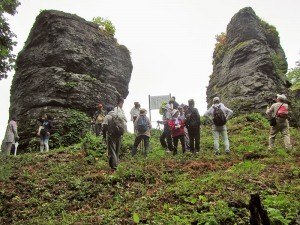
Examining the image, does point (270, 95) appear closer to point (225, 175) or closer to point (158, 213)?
point (225, 175)

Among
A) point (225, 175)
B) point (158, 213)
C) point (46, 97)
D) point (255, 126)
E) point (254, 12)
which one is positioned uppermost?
point (254, 12)

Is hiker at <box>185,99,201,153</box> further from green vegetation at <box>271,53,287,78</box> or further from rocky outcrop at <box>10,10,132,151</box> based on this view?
green vegetation at <box>271,53,287,78</box>

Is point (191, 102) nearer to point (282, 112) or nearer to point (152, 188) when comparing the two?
point (282, 112)

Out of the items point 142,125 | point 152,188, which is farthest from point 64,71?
point 152,188

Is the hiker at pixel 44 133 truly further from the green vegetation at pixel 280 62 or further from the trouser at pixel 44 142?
the green vegetation at pixel 280 62

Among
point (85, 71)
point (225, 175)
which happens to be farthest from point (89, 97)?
point (225, 175)

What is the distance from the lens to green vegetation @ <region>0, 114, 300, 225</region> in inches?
274

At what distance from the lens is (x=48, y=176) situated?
1180 cm

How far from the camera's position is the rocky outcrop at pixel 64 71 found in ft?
71.9

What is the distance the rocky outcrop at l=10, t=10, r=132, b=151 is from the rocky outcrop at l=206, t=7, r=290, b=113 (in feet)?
26.9

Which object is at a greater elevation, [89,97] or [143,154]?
[89,97]

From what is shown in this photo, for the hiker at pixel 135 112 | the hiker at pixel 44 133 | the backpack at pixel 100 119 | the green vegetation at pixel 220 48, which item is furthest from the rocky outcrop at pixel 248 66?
the hiker at pixel 44 133

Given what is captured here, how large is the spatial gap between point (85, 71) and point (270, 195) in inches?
749

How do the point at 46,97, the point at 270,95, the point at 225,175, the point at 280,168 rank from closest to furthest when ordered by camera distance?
the point at 225,175 < the point at 280,168 < the point at 46,97 < the point at 270,95
